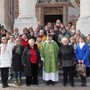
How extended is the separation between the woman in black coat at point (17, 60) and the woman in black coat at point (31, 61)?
0.27 metres

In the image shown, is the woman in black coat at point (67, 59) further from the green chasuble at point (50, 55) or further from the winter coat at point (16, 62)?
the winter coat at point (16, 62)

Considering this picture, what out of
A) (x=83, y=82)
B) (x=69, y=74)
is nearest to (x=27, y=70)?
(x=69, y=74)

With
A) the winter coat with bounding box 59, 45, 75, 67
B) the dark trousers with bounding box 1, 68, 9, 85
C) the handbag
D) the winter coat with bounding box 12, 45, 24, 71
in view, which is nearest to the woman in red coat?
the winter coat with bounding box 12, 45, 24, 71

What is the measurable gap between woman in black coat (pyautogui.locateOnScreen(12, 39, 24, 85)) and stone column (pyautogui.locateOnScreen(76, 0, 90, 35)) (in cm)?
638

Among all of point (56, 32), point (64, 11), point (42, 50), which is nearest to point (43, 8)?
point (64, 11)

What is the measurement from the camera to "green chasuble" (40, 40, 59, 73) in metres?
12.5

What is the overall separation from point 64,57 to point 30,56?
1.12 meters

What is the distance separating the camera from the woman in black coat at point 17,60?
488 inches

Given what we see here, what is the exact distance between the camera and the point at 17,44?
12555 mm

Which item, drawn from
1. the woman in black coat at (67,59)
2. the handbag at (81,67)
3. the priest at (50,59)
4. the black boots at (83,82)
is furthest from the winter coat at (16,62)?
the black boots at (83,82)

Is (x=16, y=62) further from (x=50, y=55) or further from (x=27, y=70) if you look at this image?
(x=50, y=55)

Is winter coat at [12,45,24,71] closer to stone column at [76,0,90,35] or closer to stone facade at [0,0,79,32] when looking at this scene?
stone column at [76,0,90,35]

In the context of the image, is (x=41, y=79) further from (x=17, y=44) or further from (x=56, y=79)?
(x=17, y=44)

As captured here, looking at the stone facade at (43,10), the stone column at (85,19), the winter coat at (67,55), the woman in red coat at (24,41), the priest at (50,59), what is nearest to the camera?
the winter coat at (67,55)
